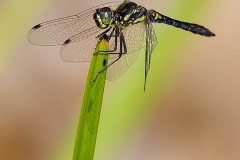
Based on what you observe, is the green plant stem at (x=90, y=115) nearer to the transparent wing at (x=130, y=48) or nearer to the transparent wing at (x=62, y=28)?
the transparent wing at (x=130, y=48)

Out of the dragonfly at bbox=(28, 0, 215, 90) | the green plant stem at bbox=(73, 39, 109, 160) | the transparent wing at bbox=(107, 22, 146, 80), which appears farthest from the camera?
the dragonfly at bbox=(28, 0, 215, 90)

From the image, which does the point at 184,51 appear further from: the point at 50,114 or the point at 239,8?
the point at 50,114

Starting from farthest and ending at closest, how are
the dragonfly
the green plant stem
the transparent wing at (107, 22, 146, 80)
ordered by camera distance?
the dragonfly, the transparent wing at (107, 22, 146, 80), the green plant stem

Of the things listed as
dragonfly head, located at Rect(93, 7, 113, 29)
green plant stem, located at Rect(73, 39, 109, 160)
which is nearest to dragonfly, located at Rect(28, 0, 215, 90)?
dragonfly head, located at Rect(93, 7, 113, 29)

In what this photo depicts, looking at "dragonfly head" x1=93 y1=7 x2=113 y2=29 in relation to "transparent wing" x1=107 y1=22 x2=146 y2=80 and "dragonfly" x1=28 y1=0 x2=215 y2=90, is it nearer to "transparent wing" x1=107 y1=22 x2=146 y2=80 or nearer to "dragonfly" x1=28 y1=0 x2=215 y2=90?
"dragonfly" x1=28 y1=0 x2=215 y2=90

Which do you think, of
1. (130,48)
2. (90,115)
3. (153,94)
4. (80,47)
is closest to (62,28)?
(80,47)

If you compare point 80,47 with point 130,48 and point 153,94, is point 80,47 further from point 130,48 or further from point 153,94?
point 153,94
